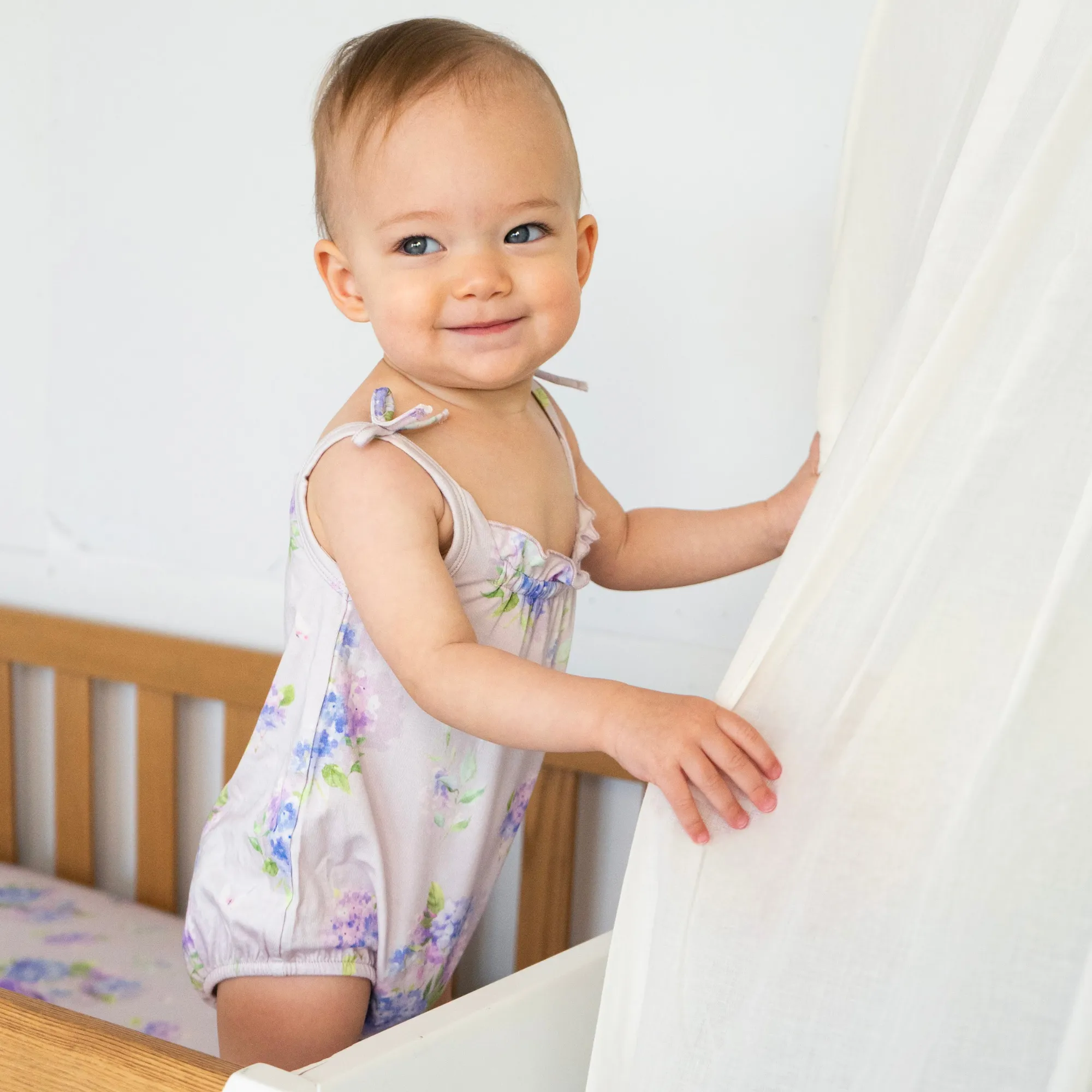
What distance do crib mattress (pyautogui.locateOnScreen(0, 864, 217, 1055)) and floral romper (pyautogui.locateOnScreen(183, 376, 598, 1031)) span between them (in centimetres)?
33

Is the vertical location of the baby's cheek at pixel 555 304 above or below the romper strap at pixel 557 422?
above

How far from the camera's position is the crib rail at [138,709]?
135 centimetres

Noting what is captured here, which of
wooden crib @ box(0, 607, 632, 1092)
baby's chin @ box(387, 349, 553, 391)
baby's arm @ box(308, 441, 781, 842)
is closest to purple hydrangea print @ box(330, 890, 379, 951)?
baby's arm @ box(308, 441, 781, 842)

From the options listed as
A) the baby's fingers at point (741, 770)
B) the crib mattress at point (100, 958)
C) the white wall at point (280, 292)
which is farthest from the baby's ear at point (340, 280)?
the crib mattress at point (100, 958)

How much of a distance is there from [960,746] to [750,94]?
77 centimetres

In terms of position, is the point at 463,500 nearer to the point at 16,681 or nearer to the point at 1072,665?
the point at 1072,665

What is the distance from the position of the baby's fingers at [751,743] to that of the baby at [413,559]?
0.37 ft

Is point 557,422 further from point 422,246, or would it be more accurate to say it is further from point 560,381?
point 422,246

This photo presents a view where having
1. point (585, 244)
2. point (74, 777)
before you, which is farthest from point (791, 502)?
point (74, 777)

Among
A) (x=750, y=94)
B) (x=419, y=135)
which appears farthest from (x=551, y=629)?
(x=750, y=94)

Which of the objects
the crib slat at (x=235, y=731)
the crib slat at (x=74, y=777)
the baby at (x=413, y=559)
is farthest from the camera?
the crib slat at (x=74, y=777)

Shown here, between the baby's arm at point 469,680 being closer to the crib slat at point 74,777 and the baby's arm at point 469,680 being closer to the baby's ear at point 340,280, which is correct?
the baby's ear at point 340,280

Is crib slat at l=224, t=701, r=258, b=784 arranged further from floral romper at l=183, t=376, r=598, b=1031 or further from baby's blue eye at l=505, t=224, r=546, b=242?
baby's blue eye at l=505, t=224, r=546, b=242

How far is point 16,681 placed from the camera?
5.13 ft
